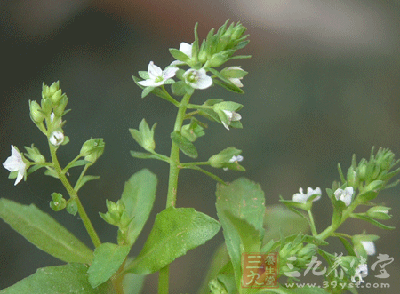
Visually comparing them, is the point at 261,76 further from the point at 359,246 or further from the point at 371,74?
the point at 359,246

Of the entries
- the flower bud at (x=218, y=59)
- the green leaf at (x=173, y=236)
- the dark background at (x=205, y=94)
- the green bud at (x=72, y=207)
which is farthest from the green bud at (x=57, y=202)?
the dark background at (x=205, y=94)

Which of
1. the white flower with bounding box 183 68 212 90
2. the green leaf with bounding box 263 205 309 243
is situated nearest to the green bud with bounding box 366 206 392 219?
the green leaf with bounding box 263 205 309 243

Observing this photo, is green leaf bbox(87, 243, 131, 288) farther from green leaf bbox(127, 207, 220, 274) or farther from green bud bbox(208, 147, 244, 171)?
green bud bbox(208, 147, 244, 171)

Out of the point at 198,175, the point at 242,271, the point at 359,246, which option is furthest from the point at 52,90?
the point at 198,175

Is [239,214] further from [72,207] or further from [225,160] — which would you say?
[72,207]

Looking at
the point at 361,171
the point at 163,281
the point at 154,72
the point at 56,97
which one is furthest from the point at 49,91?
the point at 361,171

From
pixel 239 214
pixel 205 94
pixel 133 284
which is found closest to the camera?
pixel 239 214

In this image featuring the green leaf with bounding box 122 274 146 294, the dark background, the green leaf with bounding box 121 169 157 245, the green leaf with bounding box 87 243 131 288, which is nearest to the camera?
the green leaf with bounding box 87 243 131 288
